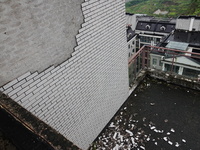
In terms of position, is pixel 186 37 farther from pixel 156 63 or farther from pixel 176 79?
pixel 176 79

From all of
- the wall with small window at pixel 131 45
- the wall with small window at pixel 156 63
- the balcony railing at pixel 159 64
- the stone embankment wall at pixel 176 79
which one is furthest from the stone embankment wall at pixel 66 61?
the wall with small window at pixel 131 45

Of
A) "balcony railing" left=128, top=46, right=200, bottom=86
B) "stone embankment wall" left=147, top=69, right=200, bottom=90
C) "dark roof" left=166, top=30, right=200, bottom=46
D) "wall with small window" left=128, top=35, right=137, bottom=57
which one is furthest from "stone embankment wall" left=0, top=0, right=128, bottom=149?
"wall with small window" left=128, top=35, right=137, bottom=57

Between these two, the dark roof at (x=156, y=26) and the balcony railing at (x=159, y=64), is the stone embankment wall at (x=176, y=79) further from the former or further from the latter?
the dark roof at (x=156, y=26)

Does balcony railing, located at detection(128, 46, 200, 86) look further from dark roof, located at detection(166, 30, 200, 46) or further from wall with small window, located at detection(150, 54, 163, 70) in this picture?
dark roof, located at detection(166, 30, 200, 46)

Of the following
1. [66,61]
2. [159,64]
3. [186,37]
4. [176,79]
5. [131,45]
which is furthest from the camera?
[131,45]

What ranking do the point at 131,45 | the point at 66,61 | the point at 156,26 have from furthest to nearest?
1. the point at 156,26
2. the point at 131,45
3. the point at 66,61

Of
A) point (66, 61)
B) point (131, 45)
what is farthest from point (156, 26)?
point (66, 61)
